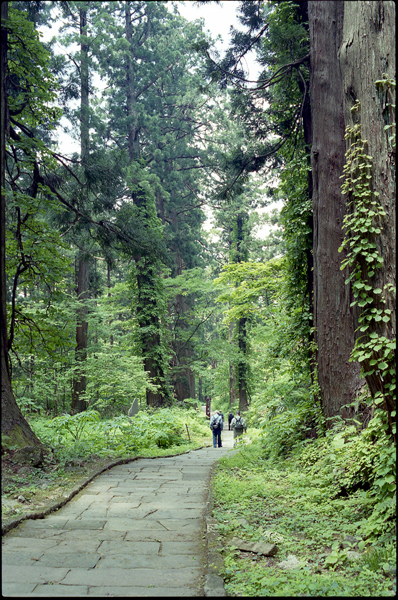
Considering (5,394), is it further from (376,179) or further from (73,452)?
(376,179)

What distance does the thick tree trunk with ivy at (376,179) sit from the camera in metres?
4.14

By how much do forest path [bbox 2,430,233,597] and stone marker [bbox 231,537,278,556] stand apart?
318 mm

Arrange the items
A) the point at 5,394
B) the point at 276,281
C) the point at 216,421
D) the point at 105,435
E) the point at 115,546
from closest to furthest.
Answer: the point at 115,546
the point at 5,394
the point at 105,435
the point at 276,281
the point at 216,421

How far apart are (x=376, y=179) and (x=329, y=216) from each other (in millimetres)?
2275

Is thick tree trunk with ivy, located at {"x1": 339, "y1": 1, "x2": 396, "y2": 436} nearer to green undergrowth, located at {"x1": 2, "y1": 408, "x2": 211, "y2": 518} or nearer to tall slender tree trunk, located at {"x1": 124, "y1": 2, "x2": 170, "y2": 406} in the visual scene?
green undergrowth, located at {"x1": 2, "y1": 408, "x2": 211, "y2": 518}

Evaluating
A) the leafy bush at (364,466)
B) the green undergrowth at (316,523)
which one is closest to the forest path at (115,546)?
the green undergrowth at (316,523)

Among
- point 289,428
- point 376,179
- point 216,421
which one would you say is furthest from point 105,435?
point 376,179

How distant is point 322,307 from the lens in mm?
6863

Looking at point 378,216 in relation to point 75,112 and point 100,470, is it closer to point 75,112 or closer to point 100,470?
point 100,470

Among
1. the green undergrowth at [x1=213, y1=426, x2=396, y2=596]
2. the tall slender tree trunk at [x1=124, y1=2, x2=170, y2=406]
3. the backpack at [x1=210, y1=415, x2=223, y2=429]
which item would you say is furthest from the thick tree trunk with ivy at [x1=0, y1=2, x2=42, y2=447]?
the tall slender tree trunk at [x1=124, y1=2, x2=170, y2=406]

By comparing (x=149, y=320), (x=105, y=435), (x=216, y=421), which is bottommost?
(x=216, y=421)

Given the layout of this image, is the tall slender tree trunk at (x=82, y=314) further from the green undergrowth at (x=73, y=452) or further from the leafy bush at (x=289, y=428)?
the leafy bush at (x=289, y=428)

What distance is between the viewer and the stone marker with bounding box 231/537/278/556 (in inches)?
138

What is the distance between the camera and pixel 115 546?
3.80 metres
